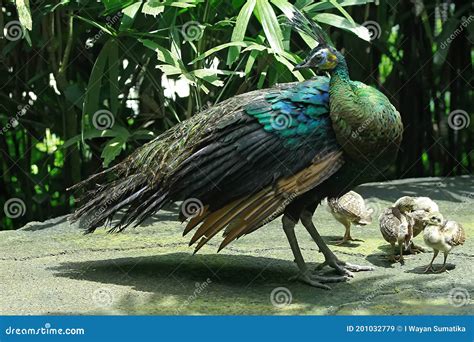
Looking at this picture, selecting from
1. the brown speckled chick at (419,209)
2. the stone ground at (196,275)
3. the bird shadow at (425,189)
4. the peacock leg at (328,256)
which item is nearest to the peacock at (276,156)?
the peacock leg at (328,256)

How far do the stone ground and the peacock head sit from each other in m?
1.25

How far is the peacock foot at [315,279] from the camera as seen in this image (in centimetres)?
539

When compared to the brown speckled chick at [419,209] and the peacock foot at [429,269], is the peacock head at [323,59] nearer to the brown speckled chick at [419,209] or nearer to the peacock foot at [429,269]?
the brown speckled chick at [419,209]

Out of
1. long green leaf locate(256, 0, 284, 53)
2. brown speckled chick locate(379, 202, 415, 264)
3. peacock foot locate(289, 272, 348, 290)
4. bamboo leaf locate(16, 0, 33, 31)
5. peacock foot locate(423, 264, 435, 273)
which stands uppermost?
bamboo leaf locate(16, 0, 33, 31)

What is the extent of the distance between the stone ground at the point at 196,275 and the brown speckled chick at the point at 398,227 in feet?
0.38

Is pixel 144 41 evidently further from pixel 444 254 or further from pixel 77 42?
pixel 444 254

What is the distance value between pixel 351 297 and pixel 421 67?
485cm

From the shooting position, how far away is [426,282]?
5363mm

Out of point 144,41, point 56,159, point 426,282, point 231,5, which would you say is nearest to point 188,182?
point 426,282

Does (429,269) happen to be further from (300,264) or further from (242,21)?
(242,21)

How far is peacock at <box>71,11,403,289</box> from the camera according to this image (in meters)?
5.16

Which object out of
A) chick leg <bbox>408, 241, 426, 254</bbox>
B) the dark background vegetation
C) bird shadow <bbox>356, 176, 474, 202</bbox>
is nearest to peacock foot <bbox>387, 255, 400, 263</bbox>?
chick leg <bbox>408, 241, 426, 254</bbox>

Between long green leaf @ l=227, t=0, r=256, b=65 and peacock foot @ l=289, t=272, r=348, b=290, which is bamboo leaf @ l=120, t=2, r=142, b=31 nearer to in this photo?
long green leaf @ l=227, t=0, r=256, b=65

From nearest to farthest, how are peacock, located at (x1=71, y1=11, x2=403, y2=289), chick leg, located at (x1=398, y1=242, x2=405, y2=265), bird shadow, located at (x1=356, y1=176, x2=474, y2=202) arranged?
peacock, located at (x1=71, y1=11, x2=403, y2=289)
chick leg, located at (x1=398, y1=242, x2=405, y2=265)
bird shadow, located at (x1=356, y1=176, x2=474, y2=202)
